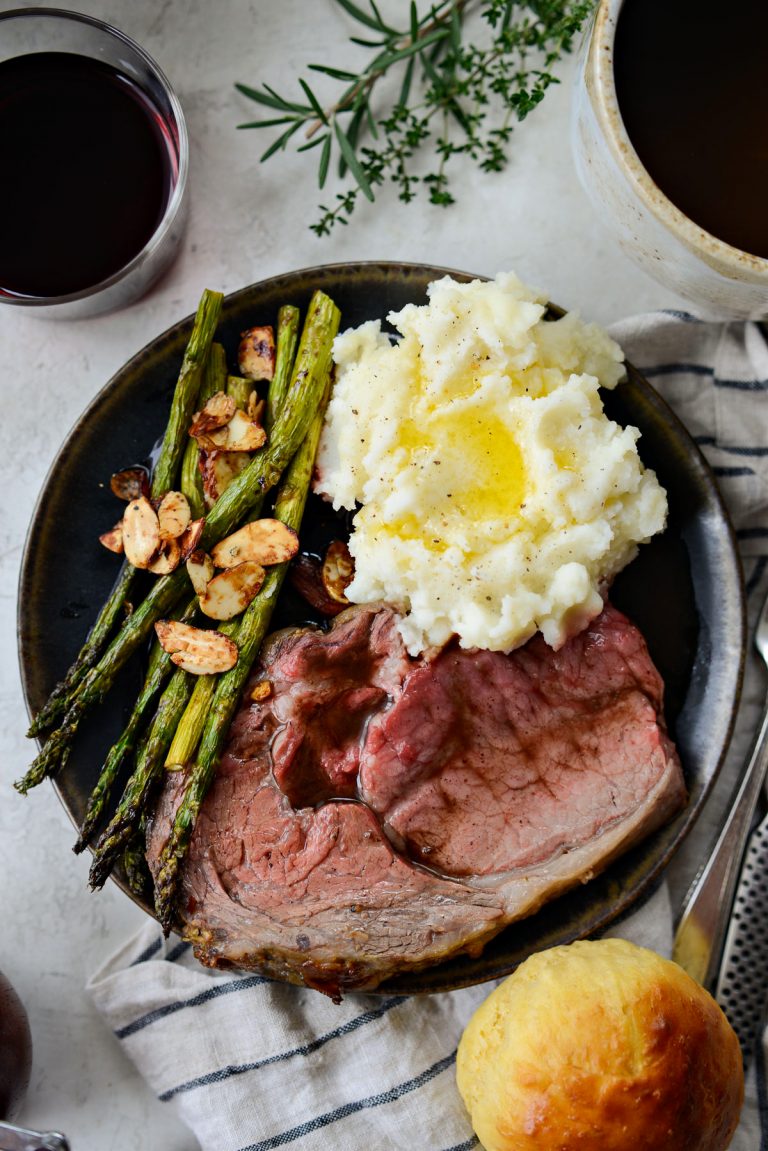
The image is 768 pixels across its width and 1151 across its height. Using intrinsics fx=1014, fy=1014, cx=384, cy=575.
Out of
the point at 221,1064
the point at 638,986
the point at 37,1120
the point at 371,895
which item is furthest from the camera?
the point at 37,1120

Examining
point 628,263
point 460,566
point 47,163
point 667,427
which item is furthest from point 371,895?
point 47,163

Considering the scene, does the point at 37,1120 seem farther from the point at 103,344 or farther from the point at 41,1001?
the point at 103,344

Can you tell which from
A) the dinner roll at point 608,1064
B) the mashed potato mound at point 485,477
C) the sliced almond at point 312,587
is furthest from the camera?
the sliced almond at point 312,587

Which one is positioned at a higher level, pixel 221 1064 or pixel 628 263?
pixel 628 263

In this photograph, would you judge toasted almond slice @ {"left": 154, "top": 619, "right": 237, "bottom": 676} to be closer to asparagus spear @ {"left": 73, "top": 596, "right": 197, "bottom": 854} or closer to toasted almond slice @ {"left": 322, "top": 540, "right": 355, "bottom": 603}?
asparagus spear @ {"left": 73, "top": 596, "right": 197, "bottom": 854}

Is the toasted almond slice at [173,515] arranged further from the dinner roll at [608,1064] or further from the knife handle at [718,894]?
the knife handle at [718,894]

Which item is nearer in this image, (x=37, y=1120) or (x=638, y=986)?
(x=638, y=986)

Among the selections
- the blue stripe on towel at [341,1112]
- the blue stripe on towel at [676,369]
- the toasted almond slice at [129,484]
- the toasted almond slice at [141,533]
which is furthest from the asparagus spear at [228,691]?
the blue stripe on towel at [676,369]
